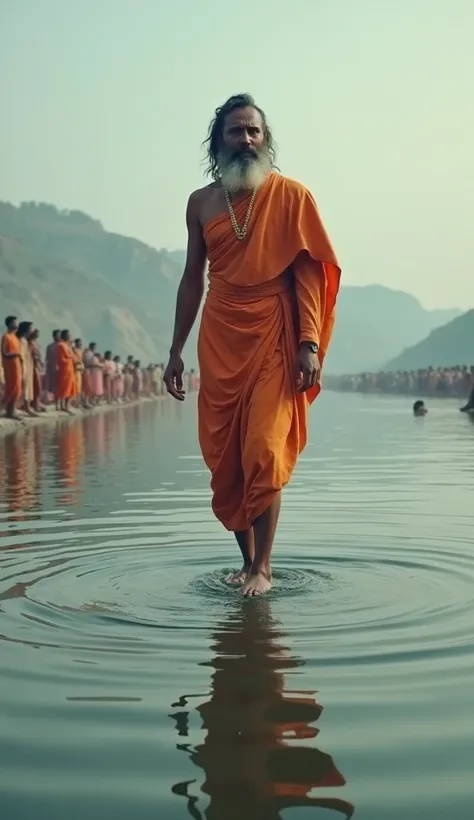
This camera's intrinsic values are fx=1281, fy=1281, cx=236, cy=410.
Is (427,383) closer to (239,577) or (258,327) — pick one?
(258,327)

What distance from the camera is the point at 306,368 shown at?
5.45 meters

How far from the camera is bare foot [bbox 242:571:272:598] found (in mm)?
5039

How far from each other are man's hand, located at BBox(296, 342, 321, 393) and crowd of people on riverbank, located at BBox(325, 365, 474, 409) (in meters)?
41.1

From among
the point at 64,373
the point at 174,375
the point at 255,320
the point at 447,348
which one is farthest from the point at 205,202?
the point at 447,348

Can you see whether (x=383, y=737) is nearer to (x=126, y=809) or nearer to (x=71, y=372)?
(x=126, y=809)

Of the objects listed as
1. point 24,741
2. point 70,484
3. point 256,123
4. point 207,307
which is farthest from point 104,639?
point 70,484

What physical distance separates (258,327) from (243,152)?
0.79m

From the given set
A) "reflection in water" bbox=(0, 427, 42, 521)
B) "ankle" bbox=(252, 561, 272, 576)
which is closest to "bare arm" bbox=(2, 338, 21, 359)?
"reflection in water" bbox=(0, 427, 42, 521)

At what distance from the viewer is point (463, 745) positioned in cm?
298

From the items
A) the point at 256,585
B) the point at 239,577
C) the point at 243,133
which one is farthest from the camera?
the point at 243,133

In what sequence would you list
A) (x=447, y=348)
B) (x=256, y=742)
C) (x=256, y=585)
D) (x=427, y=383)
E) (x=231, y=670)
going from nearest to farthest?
(x=256, y=742) → (x=231, y=670) → (x=256, y=585) → (x=427, y=383) → (x=447, y=348)

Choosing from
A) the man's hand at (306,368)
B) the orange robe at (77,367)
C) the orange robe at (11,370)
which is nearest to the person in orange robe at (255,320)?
the man's hand at (306,368)

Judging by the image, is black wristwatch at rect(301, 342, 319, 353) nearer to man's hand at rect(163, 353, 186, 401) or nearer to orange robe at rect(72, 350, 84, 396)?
man's hand at rect(163, 353, 186, 401)

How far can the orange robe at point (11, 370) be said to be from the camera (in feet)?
79.9
